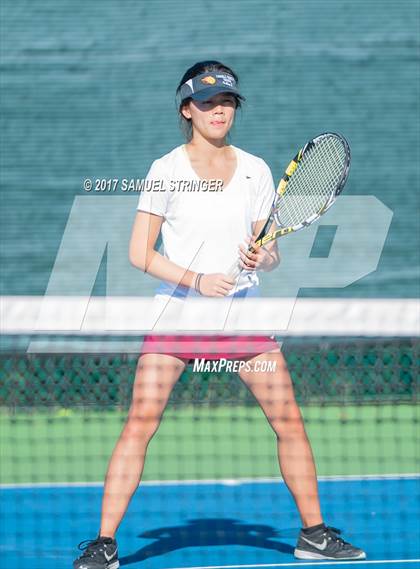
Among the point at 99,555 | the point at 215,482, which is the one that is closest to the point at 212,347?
the point at 99,555

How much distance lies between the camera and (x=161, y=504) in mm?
5109

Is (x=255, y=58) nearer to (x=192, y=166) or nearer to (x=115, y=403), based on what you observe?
(x=115, y=403)

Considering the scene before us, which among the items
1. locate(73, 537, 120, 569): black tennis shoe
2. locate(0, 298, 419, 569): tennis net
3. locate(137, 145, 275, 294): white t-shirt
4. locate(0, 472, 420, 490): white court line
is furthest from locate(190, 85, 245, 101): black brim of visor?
locate(0, 472, 420, 490): white court line

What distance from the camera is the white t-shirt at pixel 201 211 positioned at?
3.72 m

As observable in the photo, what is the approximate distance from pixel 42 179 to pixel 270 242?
192 inches

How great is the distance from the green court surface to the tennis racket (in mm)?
1877

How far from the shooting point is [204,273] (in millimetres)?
3756

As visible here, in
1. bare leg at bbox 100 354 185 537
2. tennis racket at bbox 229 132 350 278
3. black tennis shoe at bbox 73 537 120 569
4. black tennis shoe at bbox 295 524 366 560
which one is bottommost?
black tennis shoe at bbox 73 537 120 569

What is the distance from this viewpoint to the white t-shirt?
12.2 ft

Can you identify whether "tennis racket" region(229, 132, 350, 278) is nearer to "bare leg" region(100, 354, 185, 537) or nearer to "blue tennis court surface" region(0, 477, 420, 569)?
"bare leg" region(100, 354, 185, 537)

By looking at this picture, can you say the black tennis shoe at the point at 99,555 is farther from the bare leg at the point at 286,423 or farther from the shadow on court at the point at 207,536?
the bare leg at the point at 286,423

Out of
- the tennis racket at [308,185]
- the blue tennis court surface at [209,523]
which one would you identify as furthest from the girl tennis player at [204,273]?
the blue tennis court surface at [209,523]

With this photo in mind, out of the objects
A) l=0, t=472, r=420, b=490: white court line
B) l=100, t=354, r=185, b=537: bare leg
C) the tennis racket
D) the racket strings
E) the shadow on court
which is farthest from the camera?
l=0, t=472, r=420, b=490: white court line

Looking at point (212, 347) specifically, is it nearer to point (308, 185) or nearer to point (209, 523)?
point (308, 185)
